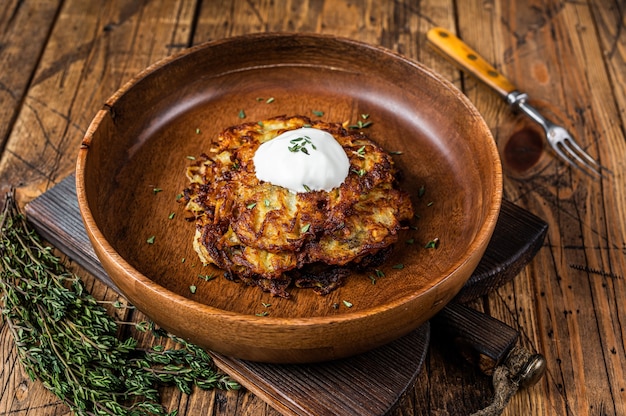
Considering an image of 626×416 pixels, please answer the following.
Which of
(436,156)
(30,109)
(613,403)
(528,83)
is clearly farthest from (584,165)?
(30,109)

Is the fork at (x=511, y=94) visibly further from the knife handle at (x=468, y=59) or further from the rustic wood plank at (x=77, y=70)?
the rustic wood plank at (x=77, y=70)

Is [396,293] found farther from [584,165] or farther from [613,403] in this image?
[584,165]

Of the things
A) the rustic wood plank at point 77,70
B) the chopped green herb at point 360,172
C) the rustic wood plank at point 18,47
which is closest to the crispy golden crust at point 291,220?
the chopped green herb at point 360,172

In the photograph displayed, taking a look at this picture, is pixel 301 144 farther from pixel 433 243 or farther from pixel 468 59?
pixel 468 59

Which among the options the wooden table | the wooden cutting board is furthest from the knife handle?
the wooden cutting board

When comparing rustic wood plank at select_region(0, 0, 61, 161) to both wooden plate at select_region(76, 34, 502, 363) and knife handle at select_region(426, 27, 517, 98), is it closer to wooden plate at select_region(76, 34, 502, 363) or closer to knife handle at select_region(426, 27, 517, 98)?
wooden plate at select_region(76, 34, 502, 363)

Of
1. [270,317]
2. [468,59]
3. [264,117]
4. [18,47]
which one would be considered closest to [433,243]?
[270,317]
